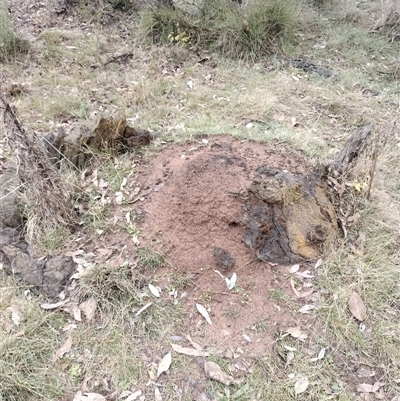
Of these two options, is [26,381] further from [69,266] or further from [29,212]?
[29,212]

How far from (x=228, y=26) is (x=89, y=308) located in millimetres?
4238

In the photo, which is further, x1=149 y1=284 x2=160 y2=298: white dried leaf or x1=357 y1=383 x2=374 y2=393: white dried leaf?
x1=149 y1=284 x2=160 y2=298: white dried leaf

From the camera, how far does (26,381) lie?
2.04 metres

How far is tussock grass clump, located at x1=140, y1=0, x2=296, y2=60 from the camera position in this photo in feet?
17.1

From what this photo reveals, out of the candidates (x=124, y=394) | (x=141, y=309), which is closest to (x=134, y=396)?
(x=124, y=394)

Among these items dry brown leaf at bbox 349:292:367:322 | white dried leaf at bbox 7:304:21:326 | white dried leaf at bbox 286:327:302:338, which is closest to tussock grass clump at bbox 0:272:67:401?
white dried leaf at bbox 7:304:21:326

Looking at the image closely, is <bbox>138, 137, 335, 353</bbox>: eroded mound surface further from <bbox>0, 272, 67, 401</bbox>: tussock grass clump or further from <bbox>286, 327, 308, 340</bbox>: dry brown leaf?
<bbox>0, 272, 67, 401</bbox>: tussock grass clump

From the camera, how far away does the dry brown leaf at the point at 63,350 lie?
7.11 feet

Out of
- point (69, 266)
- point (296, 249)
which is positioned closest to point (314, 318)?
point (296, 249)

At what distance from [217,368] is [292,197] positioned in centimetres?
115

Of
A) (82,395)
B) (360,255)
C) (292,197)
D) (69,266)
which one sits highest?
(292,197)

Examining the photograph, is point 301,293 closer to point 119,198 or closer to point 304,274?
point 304,274

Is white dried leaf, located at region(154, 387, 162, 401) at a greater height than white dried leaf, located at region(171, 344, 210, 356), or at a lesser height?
lesser

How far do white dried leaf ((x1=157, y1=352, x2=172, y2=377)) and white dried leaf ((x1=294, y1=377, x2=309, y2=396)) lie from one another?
66 centimetres
